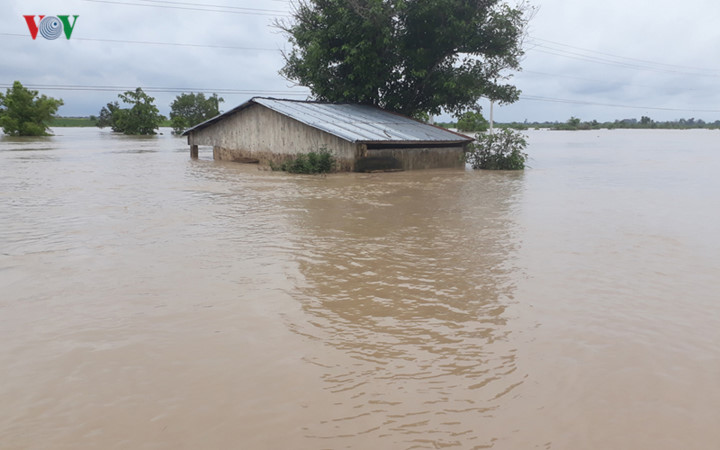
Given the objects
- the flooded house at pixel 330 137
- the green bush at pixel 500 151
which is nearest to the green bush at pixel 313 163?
the flooded house at pixel 330 137

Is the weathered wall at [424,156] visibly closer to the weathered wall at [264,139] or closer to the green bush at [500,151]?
the green bush at [500,151]

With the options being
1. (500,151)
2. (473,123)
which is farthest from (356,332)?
(473,123)

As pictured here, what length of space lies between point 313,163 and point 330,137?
1.11 meters

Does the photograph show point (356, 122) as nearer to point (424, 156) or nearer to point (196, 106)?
point (424, 156)

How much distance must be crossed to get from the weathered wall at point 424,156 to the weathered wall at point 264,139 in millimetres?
1314

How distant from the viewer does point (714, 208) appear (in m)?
11.6

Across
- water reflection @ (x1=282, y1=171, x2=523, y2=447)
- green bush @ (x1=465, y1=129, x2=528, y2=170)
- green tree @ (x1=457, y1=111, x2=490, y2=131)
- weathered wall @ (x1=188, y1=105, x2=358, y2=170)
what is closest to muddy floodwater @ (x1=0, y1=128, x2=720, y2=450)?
water reflection @ (x1=282, y1=171, x2=523, y2=447)

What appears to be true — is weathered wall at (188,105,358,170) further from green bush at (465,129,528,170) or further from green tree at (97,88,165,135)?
green tree at (97,88,165,135)

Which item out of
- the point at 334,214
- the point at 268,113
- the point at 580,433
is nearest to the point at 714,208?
the point at 334,214

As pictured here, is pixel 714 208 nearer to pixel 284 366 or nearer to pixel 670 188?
pixel 670 188

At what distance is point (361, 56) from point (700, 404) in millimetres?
23339

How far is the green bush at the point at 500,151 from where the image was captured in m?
21.8

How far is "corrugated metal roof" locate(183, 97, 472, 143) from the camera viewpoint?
62.4ft

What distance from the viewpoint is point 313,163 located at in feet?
61.8
